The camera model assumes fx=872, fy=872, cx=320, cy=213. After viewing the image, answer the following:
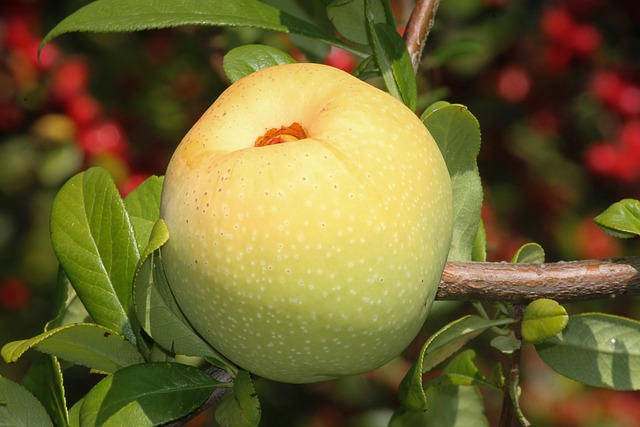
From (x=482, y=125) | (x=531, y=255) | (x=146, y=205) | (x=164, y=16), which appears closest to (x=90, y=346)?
(x=146, y=205)

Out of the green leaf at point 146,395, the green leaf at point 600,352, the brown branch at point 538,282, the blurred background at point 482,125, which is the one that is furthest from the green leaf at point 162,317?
the blurred background at point 482,125

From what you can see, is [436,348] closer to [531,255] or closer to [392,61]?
[531,255]

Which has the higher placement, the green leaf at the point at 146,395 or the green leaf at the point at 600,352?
the green leaf at the point at 146,395

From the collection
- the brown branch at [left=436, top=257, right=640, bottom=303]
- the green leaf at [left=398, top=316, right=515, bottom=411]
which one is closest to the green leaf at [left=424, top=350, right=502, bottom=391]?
the green leaf at [left=398, top=316, right=515, bottom=411]

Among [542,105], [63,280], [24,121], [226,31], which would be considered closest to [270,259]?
[63,280]

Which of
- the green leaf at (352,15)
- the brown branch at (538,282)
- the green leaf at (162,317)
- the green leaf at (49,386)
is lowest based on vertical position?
the brown branch at (538,282)

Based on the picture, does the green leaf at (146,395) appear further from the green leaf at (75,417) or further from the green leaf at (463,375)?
the green leaf at (463,375)

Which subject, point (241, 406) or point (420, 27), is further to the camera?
point (420, 27)
